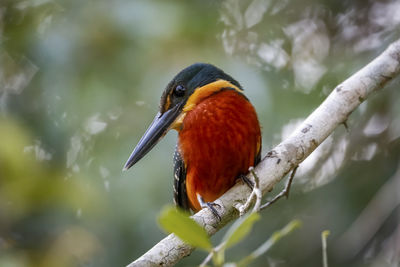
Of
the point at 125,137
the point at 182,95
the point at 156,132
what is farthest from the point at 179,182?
the point at 125,137

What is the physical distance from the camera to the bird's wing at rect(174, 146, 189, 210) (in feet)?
9.23

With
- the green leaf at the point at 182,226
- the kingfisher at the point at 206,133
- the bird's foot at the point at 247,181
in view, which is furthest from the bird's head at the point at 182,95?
the green leaf at the point at 182,226

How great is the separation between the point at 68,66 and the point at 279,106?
138 cm

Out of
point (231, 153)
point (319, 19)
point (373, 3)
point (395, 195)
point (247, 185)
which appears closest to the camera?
point (247, 185)

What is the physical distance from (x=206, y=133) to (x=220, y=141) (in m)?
0.08

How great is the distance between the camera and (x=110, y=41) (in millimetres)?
3684

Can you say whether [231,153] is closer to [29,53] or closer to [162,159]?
[162,159]

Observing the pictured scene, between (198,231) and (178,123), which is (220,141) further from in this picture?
(198,231)

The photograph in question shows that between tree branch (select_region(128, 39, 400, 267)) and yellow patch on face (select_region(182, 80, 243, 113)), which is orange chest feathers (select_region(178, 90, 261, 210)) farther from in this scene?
tree branch (select_region(128, 39, 400, 267))

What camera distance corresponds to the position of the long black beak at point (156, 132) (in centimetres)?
272

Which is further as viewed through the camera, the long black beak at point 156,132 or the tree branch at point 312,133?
the long black beak at point 156,132

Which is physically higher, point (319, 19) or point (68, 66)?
point (68, 66)

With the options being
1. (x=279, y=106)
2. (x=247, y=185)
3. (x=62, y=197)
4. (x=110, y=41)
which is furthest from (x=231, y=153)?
(x=110, y=41)

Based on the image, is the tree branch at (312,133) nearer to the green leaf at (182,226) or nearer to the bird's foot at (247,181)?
the bird's foot at (247,181)
